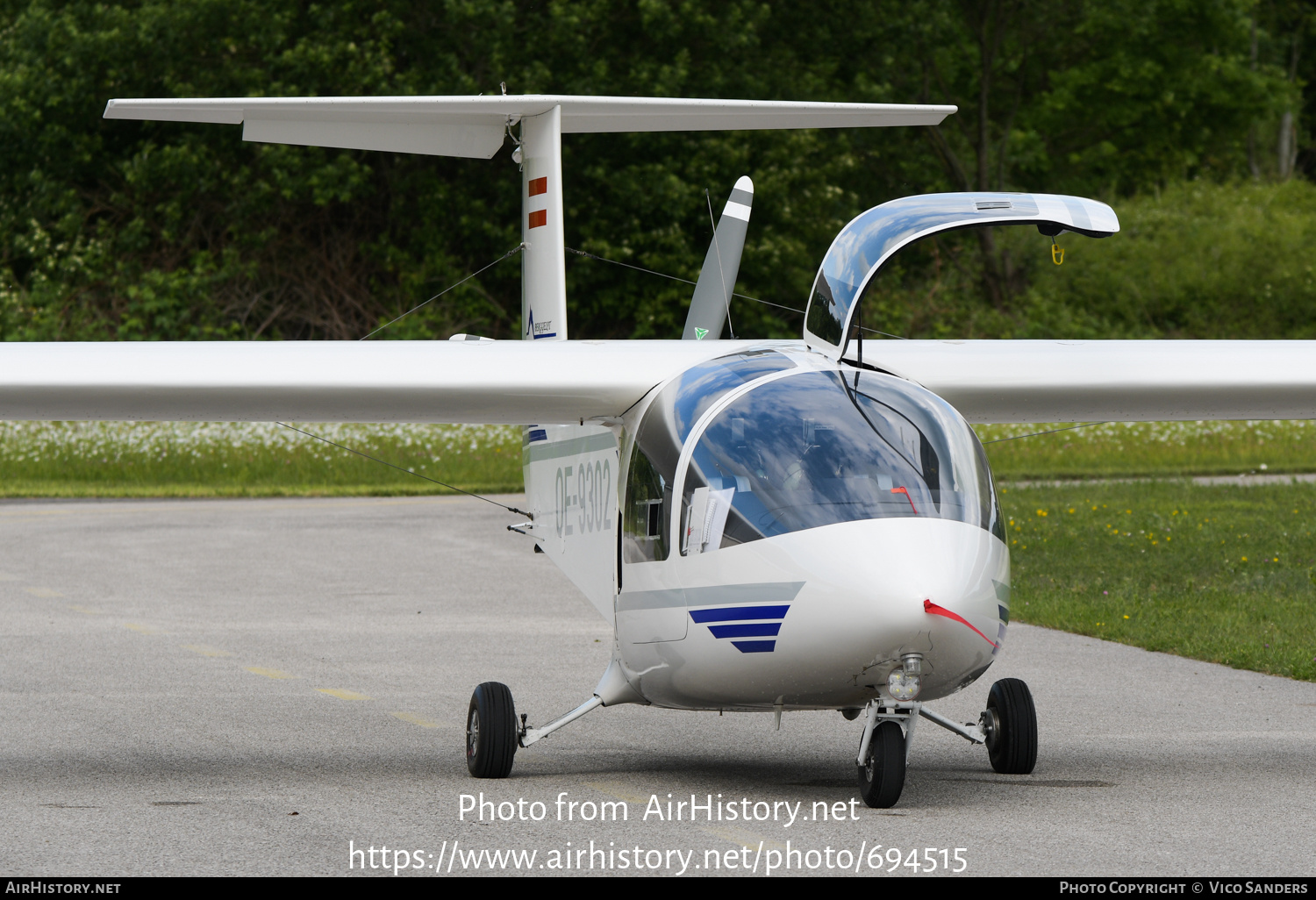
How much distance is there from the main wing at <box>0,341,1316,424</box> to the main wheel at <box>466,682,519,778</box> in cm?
134

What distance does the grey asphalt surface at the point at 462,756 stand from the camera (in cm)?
586

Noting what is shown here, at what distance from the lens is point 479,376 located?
7387mm

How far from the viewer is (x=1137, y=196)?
43.8 meters

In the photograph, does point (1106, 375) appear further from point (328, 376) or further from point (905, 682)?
point (328, 376)

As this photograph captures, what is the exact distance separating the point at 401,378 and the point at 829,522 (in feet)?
7.64

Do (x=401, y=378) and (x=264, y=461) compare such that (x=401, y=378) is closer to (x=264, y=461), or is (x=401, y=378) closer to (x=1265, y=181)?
(x=264, y=461)

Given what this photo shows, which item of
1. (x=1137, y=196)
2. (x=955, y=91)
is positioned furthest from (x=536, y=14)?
(x=1137, y=196)

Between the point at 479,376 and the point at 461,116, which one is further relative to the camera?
the point at 461,116

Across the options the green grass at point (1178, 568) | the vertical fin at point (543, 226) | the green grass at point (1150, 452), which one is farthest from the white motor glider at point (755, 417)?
the green grass at point (1150, 452)

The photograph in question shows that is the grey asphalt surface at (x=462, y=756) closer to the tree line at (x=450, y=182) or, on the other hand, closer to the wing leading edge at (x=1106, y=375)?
the wing leading edge at (x=1106, y=375)

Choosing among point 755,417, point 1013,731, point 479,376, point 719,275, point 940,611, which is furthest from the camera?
point 719,275

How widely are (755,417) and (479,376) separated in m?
1.56

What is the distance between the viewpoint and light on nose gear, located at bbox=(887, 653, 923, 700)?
19.7ft

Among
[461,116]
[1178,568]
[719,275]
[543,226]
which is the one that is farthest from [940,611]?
[1178,568]
